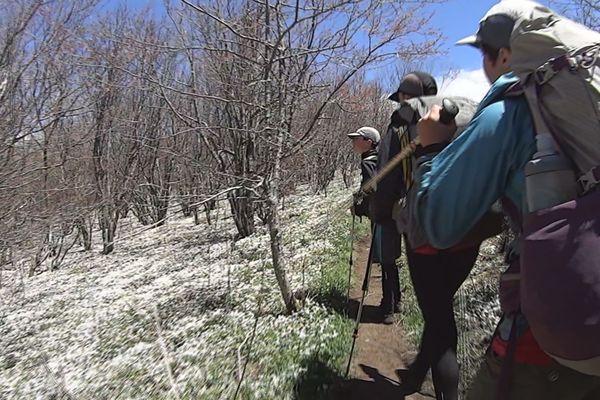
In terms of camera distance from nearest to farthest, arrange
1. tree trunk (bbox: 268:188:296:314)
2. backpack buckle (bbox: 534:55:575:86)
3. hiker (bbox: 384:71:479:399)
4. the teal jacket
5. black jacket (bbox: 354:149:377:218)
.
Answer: backpack buckle (bbox: 534:55:575:86) → the teal jacket → hiker (bbox: 384:71:479:399) → black jacket (bbox: 354:149:377:218) → tree trunk (bbox: 268:188:296:314)

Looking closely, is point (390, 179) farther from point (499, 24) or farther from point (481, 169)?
point (481, 169)

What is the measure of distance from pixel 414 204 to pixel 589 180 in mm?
522

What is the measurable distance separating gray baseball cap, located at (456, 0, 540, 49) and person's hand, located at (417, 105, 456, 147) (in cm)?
29

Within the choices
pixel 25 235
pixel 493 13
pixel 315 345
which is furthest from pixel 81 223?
pixel 493 13

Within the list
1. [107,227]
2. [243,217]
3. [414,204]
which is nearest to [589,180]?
[414,204]

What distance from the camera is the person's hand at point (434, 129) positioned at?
1.71m

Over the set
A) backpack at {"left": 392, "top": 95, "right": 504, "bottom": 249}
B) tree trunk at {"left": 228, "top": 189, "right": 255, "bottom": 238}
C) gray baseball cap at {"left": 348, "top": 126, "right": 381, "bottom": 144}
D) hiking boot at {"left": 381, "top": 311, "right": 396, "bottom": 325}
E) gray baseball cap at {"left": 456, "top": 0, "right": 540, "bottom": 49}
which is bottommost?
hiking boot at {"left": 381, "top": 311, "right": 396, "bottom": 325}

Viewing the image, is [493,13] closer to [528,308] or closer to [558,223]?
[558,223]

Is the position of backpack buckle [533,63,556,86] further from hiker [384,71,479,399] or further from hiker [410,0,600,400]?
hiker [384,71,479,399]

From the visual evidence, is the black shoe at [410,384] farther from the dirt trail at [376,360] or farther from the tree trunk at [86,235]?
the tree trunk at [86,235]

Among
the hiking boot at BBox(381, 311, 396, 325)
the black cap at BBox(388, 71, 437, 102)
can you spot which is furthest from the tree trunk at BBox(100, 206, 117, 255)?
the black cap at BBox(388, 71, 437, 102)

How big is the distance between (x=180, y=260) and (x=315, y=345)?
7849mm

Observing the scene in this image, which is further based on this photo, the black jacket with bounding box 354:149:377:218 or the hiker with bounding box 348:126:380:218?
the hiker with bounding box 348:126:380:218

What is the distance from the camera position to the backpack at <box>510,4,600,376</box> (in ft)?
3.49
